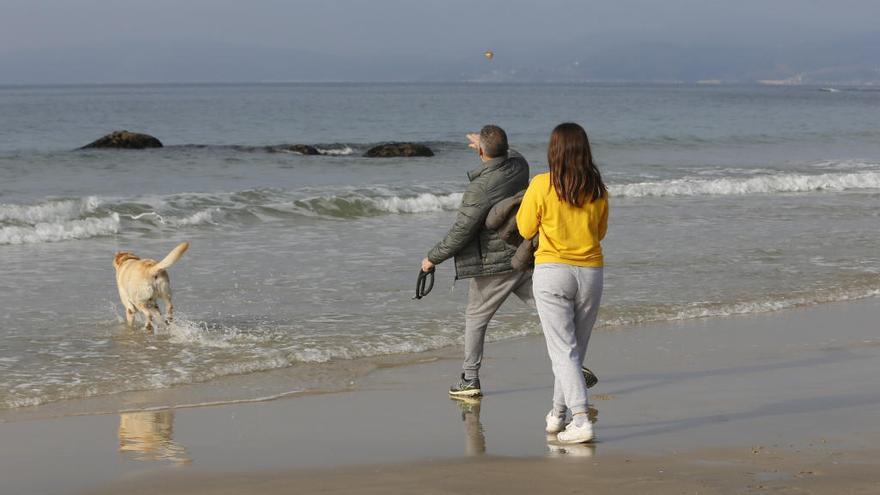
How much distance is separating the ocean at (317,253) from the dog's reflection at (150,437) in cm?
42

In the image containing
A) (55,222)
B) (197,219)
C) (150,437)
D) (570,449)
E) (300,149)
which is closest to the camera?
(570,449)

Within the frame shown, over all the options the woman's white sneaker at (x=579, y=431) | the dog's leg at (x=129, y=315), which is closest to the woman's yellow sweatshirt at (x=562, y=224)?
the woman's white sneaker at (x=579, y=431)

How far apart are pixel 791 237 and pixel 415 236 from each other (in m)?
5.18

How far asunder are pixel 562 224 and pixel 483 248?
1.09 m

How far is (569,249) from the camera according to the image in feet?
17.8

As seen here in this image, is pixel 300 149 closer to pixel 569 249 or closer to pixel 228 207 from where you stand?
pixel 228 207

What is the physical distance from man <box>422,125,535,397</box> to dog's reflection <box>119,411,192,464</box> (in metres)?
1.71

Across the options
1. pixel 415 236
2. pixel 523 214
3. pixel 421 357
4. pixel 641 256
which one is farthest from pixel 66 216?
pixel 523 214

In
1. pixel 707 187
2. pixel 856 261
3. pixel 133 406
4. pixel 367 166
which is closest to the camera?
pixel 133 406

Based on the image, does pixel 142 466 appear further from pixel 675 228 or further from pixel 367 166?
pixel 367 166

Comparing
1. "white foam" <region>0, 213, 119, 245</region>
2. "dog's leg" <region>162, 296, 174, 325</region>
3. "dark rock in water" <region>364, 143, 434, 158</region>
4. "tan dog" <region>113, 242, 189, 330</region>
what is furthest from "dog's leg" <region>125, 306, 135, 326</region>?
"dark rock in water" <region>364, 143, 434, 158</region>

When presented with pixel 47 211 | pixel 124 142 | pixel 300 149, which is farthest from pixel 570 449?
pixel 124 142

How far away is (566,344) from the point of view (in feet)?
18.4

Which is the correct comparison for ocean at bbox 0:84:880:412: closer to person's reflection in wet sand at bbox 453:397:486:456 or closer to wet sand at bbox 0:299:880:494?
wet sand at bbox 0:299:880:494
